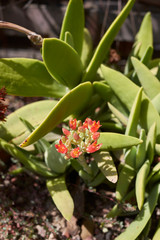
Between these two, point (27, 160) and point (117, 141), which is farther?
point (27, 160)

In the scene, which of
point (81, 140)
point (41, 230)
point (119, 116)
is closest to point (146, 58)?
point (119, 116)

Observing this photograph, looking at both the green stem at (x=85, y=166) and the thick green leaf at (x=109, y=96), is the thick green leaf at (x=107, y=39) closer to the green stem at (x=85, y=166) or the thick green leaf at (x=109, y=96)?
the thick green leaf at (x=109, y=96)

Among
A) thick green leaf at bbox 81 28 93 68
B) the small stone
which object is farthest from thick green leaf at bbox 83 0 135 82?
the small stone

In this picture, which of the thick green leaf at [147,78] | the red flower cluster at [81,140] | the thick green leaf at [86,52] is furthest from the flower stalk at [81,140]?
the thick green leaf at [86,52]

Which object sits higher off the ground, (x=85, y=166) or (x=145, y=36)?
(x=145, y=36)

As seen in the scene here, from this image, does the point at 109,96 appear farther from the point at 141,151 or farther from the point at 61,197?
the point at 61,197

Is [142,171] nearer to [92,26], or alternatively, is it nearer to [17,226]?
[17,226]
